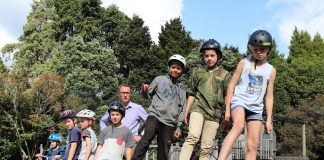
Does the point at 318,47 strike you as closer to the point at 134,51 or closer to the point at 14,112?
the point at 134,51

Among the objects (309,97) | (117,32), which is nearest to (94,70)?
(117,32)

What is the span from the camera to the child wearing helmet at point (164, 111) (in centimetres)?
698

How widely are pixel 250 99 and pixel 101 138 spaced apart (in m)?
2.56

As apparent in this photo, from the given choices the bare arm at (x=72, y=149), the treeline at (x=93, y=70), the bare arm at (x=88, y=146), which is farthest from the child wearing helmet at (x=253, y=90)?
the treeline at (x=93, y=70)

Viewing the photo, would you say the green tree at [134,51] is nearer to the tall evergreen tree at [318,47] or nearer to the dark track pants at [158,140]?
the tall evergreen tree at [318,47]

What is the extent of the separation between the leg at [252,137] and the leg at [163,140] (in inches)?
62.9

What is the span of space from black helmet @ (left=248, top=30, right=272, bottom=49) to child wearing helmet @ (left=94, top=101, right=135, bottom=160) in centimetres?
248

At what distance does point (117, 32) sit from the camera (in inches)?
2110

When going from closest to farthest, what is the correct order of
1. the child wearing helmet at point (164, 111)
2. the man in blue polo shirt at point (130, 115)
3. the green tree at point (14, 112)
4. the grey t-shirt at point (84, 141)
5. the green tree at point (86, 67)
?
1. the child wearing helmet at point (164, 111)
2. the grey t-shirt at point (84, 141)
3. the man in blue polo shirt at point (130, 115)
4. the green tree at point (14, 112)
5. the green tree at point (86, 67)

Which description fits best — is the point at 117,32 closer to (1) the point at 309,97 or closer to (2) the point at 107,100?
(2) the point at 107,100

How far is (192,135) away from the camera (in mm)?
6742

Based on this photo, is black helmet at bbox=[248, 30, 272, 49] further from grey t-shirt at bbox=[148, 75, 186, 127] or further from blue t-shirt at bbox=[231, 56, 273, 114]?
grey t-shirt at bbox=[148, 75, 186, 127]

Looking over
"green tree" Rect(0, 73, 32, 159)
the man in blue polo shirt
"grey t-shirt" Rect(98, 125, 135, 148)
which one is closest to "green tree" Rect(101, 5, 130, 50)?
"green tree" Rect(0, 73, 32, 159)

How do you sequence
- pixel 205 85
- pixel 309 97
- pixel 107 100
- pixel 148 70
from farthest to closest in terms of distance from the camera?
pixel 309 97 → pixel 148 70 → pixel 107 100 → pixel 205 85
